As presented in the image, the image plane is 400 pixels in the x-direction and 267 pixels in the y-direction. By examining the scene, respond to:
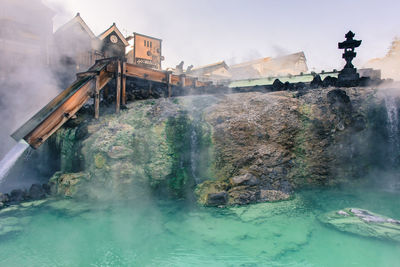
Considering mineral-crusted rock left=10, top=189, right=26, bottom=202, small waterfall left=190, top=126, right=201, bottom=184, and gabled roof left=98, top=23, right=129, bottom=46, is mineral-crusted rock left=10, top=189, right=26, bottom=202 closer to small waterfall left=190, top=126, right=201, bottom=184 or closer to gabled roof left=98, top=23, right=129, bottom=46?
small waterfall left=190, top=126, right=201, bottom=184

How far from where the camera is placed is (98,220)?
19.7 ft

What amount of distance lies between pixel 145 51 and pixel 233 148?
727 inches

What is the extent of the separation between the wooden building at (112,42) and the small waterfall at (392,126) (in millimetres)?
17467

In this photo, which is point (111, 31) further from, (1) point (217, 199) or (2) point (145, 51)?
(1) point (217, 199)

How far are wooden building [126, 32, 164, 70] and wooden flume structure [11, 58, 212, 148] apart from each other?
43.4 ft

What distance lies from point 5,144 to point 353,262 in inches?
582

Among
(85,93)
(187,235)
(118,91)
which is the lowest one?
(187,235)

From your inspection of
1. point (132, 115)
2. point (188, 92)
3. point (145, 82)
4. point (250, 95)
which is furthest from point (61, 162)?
point (250, 95)

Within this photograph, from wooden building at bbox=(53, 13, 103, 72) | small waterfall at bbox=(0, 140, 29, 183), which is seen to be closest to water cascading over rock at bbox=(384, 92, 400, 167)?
small waterfall at bbox=(0, 140, 29, 183)

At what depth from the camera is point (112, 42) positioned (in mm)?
18656

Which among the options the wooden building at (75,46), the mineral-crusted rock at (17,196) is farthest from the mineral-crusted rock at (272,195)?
the wooden building at (75,46)

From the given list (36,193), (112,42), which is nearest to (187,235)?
(36,193)

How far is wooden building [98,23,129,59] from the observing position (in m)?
18.2

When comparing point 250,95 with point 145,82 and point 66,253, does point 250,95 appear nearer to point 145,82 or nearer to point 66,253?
point 145,82
